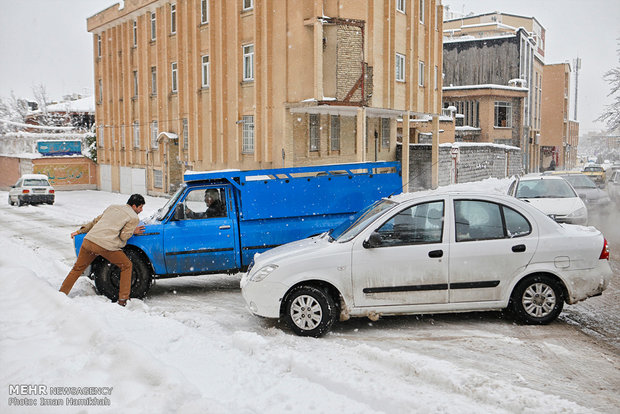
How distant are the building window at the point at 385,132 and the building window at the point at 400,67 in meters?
3.01

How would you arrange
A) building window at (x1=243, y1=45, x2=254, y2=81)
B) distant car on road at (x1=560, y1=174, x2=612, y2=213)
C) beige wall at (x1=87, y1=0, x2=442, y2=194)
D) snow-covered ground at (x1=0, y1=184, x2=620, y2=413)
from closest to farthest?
snow-covered ground at (x1=0, y1=184, x2=620, y2=413) < distant car on road at (x1=560, y1=174, x2=612, y2=213) < beige wall at (x1=87, y1=0, x2=442, y2=194) < building window at (x1=243, y1=45, x2=254, y2=81)

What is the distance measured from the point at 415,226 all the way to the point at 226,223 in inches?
130

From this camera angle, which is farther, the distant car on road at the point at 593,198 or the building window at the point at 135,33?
the building window at the point at 135,33

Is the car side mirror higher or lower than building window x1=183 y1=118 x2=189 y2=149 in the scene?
lower

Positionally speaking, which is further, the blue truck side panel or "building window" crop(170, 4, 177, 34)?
"building window" crop(170, 4, 177, 34)

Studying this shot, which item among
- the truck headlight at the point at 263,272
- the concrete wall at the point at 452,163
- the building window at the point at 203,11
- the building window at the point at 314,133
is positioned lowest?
the truck headlight at the point at 263,272

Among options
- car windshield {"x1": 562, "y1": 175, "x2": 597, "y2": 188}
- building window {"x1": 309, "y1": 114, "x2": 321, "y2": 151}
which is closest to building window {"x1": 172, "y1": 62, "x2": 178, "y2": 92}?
building window {"x1": 309, "y1": 114, "x2": 321, "y2": 151}

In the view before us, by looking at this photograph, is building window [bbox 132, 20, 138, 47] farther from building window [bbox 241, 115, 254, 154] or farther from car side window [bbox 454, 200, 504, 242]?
car side window [bbox 454, 200, 504, 242]

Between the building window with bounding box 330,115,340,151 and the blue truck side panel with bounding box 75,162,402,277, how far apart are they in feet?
52.4

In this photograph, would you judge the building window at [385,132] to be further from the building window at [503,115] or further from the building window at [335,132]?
the building window at [503,115]

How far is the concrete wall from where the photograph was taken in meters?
28.6

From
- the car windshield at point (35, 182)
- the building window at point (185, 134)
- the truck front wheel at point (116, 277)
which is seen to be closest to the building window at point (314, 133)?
the building window at point (185, 134)

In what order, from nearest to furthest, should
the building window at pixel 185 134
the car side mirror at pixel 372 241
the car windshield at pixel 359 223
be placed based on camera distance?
the car side mirror at pixel 372 241, the car windshield at pixel 359 223, the building window at pixel 185 134

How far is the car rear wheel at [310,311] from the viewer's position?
6750 millimetres
